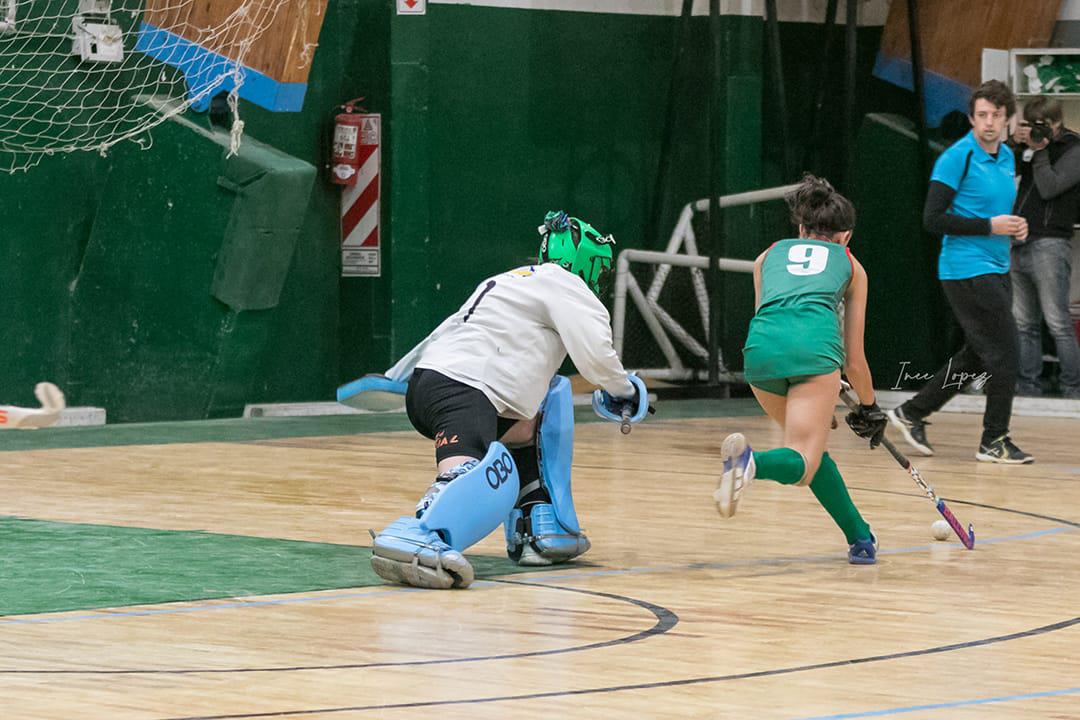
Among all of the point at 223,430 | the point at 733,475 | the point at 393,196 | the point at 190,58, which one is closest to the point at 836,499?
the point at 733,475

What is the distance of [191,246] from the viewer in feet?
43.8

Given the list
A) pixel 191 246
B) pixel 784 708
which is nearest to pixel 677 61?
pixel 191 246

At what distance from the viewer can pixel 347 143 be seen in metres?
14.1

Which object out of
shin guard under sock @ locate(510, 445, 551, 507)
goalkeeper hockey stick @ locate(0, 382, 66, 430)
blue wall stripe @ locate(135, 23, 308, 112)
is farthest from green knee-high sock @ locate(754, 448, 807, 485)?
blue wall stripe @ locate(135, 23, 308, 112)

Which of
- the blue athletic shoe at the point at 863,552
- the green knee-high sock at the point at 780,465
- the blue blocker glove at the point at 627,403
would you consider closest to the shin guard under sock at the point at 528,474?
the blue blocker glove at the point at 627,403

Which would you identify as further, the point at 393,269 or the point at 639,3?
the point at 639,3

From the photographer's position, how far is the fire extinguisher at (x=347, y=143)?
14.1m

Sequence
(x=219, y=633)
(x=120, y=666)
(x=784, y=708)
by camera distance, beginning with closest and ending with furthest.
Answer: (x=784, y=708) < (x=120, y=666) < (x=219, y=633)

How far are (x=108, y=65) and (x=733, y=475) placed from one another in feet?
25.0

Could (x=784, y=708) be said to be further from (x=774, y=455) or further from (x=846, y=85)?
(x=846, y=85)

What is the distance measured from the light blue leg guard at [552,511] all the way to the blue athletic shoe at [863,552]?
38.0 inches

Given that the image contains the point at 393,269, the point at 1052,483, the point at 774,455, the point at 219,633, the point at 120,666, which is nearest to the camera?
the point at 120,666

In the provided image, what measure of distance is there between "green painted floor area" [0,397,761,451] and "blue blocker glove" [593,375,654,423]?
5061 mm

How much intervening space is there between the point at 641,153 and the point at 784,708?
1088 cm
